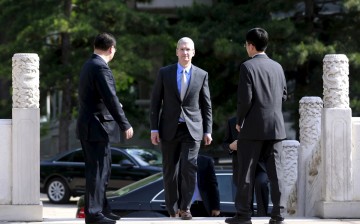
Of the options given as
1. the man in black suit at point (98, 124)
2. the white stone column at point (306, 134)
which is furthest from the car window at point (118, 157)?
the man in black suit at point (98, 124)

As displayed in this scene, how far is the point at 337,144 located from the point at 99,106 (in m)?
2.84

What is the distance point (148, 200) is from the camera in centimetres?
1213

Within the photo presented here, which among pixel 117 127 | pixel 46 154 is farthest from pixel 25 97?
pixel 46 154

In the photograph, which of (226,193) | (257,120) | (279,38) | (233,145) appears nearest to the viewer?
(257,120)

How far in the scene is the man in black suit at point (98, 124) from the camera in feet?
30.8

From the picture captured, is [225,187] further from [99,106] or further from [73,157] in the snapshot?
[73,157]

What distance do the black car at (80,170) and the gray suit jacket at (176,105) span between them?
38.5 feet

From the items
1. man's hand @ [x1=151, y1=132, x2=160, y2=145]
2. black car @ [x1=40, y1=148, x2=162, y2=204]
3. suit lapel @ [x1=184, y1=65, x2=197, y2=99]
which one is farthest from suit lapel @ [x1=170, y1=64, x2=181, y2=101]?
black car @ [x1=40, y1=148, x2=162, y2=204]

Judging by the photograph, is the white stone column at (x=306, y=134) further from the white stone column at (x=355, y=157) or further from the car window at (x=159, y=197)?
the white stone column at (x=355, y=157)

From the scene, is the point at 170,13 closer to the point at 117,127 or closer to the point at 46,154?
the point at 46,154

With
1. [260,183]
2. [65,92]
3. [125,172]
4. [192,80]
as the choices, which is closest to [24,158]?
[192,80]

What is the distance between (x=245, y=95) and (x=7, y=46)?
60.1 ft

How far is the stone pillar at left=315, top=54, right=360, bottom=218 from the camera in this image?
421 inches

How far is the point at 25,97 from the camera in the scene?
10.4m
